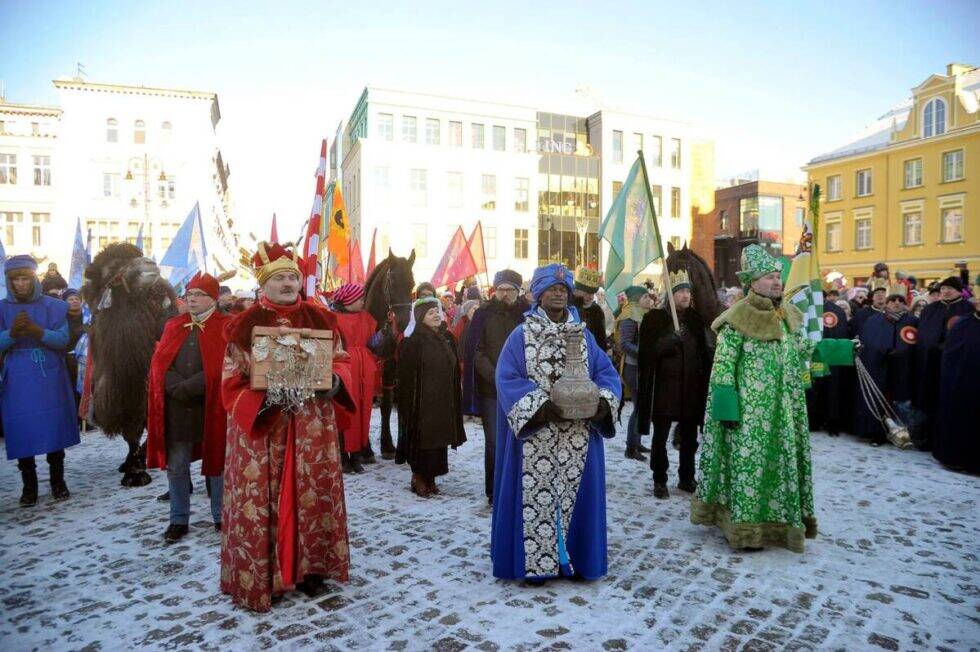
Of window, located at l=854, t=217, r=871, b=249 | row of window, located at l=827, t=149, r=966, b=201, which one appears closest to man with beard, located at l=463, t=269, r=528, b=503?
row of window, located at l=827, t=149, r=966, b=201

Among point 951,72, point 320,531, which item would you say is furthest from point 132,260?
point 951,72

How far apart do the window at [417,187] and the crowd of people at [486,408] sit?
110ft

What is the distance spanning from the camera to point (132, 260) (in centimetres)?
667

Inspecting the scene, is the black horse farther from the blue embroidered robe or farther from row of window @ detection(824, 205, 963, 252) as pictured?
row of window @ detection(824, 205, 963, 252)

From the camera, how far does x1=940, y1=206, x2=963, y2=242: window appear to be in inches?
1460

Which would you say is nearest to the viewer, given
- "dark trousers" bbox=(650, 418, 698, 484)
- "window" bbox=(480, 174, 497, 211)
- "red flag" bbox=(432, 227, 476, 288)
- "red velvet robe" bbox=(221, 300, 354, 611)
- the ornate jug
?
"red velvet robe" bbox=(221, 300, 354, 611)

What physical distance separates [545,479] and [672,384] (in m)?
2.70

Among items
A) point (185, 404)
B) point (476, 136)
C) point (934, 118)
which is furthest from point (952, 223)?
point (185, 404)

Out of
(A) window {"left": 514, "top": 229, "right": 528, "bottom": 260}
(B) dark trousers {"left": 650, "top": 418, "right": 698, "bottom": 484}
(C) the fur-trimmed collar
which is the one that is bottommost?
(B) dark trousers {"left": 650, "top": 418, "right": 698, "bottom": 484}

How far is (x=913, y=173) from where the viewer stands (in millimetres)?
39594

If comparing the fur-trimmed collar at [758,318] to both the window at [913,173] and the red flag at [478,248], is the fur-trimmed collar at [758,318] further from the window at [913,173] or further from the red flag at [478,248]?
the window at [913,173]

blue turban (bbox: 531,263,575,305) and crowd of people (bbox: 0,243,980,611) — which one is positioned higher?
blue turban (bbox: 531,263,575,305)

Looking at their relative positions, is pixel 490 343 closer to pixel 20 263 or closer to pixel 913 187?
pixel 20 263

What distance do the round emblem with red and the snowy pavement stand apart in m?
3.33
